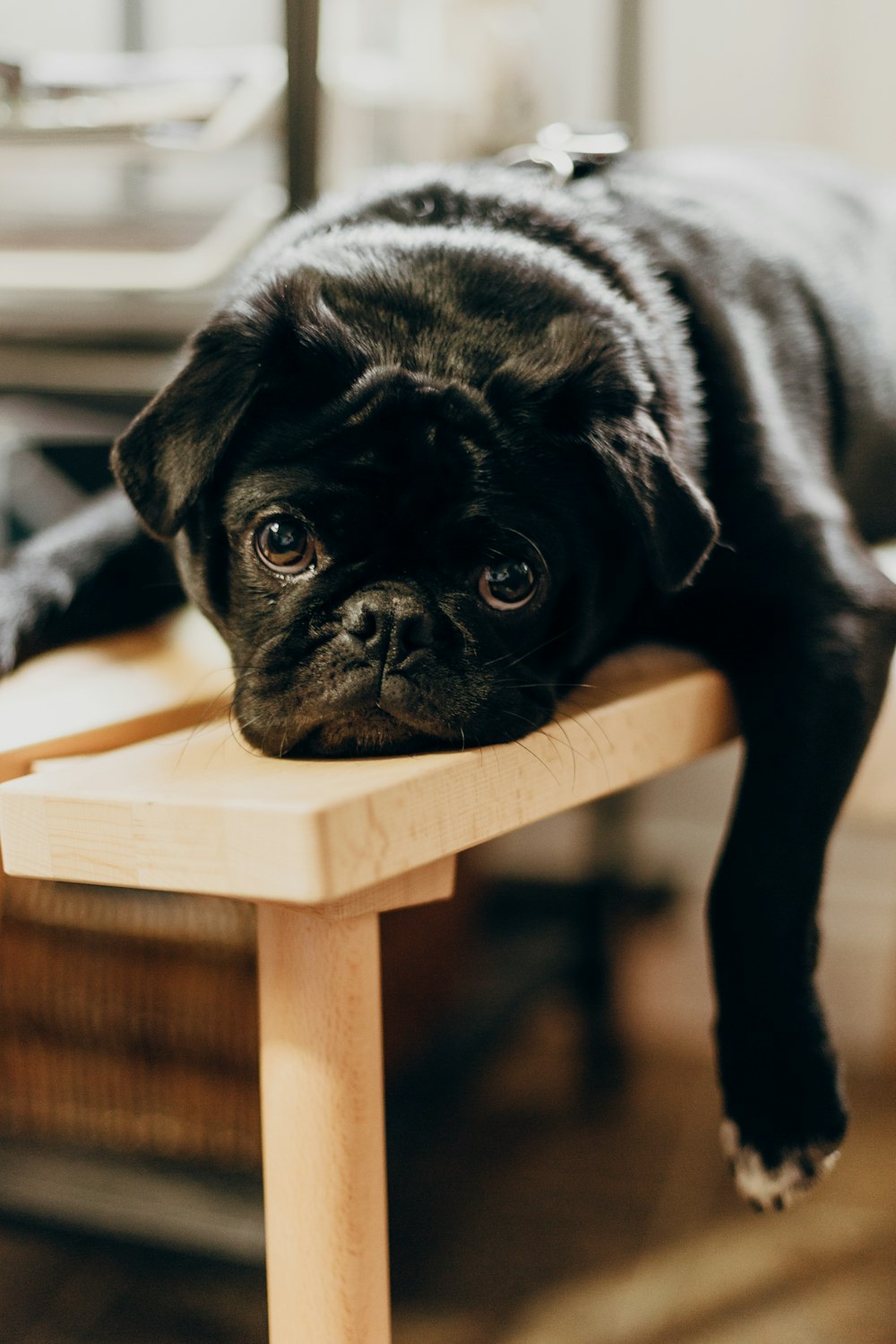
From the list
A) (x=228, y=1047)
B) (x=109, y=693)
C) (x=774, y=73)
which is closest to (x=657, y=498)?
(x=109, y=693)

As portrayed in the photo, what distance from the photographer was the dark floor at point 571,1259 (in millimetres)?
1287

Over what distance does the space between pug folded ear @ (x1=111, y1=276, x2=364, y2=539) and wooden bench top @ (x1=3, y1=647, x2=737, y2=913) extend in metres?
0.18

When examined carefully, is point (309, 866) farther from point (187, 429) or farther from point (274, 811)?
point (187, 429)

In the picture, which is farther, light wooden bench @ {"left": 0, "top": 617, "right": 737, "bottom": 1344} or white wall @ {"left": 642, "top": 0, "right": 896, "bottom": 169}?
white wall @ {"left": 642, "top": 0, "right": 896, "bottom": 169}

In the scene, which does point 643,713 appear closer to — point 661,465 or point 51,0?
point 661,465

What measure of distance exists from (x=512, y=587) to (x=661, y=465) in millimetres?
137

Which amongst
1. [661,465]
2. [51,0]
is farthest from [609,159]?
[51,0]

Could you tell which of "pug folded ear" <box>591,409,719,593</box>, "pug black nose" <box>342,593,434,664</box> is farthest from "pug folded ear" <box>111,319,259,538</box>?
"pug folded ear" <box>591,409,719,593</box>

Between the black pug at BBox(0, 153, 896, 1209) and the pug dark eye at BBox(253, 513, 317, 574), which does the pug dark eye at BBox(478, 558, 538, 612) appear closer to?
the black pug at BBox(0, 153, 896, 1209)

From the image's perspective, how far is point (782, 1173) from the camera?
3.10 feet

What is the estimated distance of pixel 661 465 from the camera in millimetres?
923

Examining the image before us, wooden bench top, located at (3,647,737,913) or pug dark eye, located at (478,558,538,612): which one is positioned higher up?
pug dark eye, located at (478,558,538,612)

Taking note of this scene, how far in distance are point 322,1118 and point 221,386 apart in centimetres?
49

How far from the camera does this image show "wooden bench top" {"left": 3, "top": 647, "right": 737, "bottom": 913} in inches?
26.0
